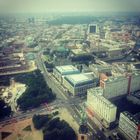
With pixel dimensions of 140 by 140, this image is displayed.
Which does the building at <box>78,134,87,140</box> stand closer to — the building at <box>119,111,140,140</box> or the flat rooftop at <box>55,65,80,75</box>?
the building at <box>119,111,140,140</box>

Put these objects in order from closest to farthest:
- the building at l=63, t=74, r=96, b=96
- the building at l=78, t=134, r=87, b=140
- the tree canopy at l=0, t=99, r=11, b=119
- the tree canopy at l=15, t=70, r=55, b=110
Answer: the building at l=78, t=134, r=87, b=140 → the tree canopy at l=0, t=99, r=11, b=119 → the tree canopy at l=15, t=70, r=55, b=110 → the building at l=63, t=74, r=96, b=96

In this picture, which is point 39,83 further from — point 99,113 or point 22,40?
point 22,40

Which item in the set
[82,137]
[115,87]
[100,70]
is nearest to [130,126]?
[82,137]

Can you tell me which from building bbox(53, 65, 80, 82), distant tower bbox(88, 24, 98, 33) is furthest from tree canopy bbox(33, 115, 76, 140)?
distant tower bbox(88, 24, 98, 33)

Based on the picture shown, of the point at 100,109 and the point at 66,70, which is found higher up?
the point at 66,70

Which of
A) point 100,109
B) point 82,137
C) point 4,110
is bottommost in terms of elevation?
point 82,137

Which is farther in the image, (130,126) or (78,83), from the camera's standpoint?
(78,83)

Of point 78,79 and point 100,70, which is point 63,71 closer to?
point 78,79

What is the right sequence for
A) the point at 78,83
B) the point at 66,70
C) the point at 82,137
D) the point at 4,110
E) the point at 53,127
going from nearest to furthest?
the point at 82,137 → the point at 53,127 → the point at 4,110 → the point at 78,83 → the point at 66,70
